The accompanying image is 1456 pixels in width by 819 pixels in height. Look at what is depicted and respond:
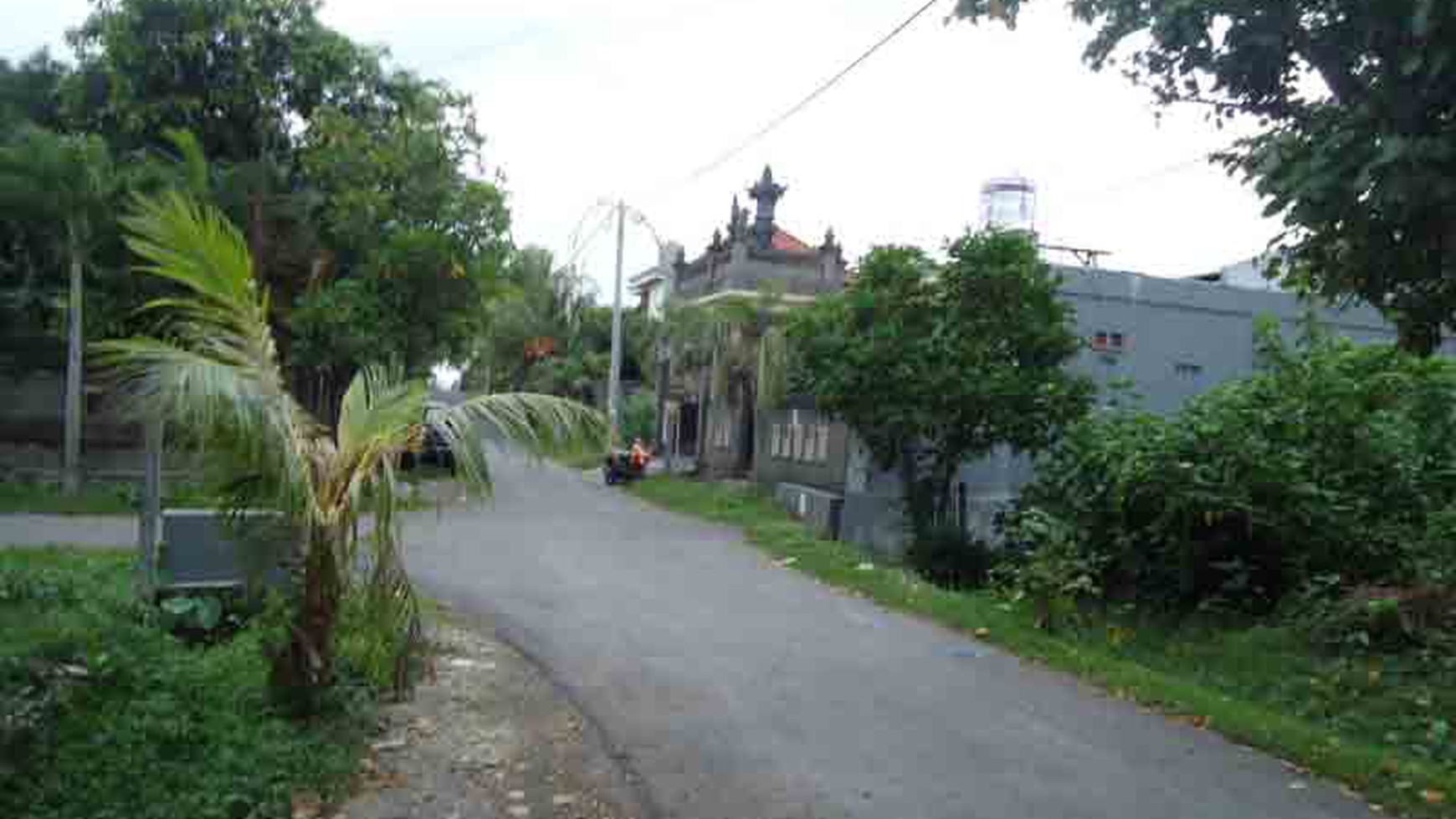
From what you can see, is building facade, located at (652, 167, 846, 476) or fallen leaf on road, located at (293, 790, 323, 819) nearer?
fallen leaf on road, located at (293, 790, 323, 819)

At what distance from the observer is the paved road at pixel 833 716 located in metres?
5.54

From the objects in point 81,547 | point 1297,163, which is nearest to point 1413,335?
point 1297,163

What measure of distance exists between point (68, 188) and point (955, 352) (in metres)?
12.7

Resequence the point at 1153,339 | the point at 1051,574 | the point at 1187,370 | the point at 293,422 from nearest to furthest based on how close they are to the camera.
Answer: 1. the point at 293,422
2. the point at 1051,574
3. the point at 1153,339
4. the point at 1187,370

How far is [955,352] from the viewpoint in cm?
1523

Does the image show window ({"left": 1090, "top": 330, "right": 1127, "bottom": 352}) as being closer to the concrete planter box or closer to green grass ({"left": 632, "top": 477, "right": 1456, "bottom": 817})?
green grass ({"left": 632, "top": 477, "right": 1456, "bottom": 817})

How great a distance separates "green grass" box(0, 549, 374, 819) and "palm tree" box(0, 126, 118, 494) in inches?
440

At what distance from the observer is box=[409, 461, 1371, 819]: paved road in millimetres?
5543

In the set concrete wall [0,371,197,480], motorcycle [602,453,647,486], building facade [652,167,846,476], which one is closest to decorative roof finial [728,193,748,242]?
building facade [652,167,846,476]

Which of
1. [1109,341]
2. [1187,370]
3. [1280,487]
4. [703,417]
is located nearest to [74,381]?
[703,417]

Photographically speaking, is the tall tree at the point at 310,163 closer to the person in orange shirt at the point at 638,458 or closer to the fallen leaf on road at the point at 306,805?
the person in orange shirt at the point at 638,458

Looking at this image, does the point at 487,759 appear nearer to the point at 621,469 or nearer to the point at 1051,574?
the point at 1051,574

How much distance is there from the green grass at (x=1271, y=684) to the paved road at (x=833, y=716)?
25 cm

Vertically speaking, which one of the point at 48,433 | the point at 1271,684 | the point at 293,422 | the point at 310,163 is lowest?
the point at 1271,684
